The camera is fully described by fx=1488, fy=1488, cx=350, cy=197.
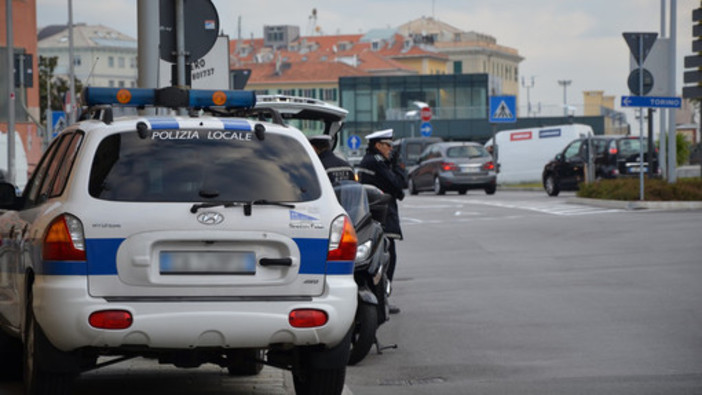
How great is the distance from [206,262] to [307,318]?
2.00ft

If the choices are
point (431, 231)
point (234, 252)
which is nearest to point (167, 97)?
point (234, 252)

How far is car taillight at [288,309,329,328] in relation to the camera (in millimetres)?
7844

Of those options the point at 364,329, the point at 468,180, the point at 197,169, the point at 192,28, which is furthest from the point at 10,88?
the point at 197,169

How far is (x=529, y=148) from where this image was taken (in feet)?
197

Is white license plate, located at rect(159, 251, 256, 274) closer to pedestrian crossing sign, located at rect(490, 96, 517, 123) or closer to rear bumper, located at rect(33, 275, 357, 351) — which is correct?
rear bumper, located at rect(33, 275, 357, 351)

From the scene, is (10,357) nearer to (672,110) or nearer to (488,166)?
(672,110)

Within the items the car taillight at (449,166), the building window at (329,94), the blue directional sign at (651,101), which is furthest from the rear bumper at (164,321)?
Result: the building window at (329,94)

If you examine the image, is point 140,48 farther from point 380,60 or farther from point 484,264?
point 380,60

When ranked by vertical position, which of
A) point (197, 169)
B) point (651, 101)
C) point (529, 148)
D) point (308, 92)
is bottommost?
point (529, 148)

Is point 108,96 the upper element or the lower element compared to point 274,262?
upper

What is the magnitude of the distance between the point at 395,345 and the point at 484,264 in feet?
25.9

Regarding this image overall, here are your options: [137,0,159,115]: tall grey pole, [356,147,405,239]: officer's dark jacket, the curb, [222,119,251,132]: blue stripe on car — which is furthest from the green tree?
[222,119,251,132]: blue stripe on car

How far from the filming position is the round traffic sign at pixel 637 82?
32000 millimetres

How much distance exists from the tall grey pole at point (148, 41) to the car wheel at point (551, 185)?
28925 mm
